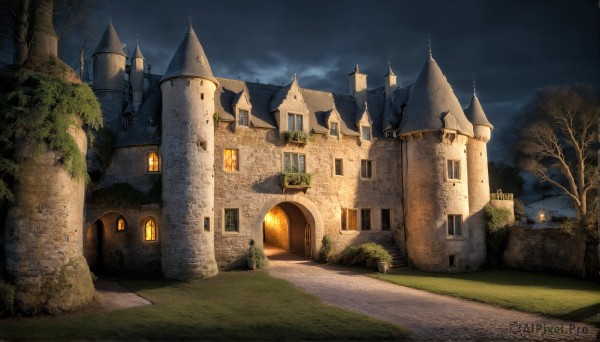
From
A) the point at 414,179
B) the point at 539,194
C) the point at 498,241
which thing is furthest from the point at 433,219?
the point at 539,194

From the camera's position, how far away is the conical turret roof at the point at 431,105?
2892 centimetres

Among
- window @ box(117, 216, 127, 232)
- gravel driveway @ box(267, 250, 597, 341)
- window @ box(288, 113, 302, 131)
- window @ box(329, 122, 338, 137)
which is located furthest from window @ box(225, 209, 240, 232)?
window @ box(329, 122, 338, 137)

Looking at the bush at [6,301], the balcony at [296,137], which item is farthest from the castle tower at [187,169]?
the bush at [6,301]

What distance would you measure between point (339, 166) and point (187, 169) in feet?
35.6

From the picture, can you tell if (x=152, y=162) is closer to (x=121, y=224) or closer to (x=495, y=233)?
(x=121, y=224)

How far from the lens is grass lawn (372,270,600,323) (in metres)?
16.9

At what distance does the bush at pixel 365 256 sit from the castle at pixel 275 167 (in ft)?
4.75

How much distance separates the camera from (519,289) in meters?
21.5

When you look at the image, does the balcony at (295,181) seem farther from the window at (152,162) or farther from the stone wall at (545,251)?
the stone wall at (545,251)

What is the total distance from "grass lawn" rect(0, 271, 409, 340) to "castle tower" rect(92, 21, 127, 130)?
12725 mm

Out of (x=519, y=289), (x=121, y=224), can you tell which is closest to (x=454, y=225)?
(x=519, y=289)

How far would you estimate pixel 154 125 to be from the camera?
25641mm

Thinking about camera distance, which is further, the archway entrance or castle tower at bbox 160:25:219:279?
the archway entrance

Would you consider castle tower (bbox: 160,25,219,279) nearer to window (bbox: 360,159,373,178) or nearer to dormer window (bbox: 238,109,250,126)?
dormer window (bbox: 238,109,250,126)
